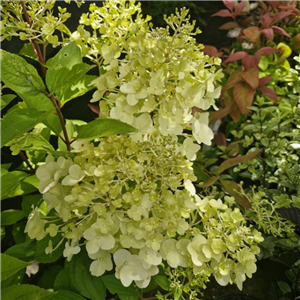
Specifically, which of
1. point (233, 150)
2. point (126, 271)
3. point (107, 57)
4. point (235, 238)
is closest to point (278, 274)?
point (233, 150)

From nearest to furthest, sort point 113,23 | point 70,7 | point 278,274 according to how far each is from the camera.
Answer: point 113,23, point 278,274, point 70,7

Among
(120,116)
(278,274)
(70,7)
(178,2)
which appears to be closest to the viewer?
(120,116)

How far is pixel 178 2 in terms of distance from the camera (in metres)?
2.25

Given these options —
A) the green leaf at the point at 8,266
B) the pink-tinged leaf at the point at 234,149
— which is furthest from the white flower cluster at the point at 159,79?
the pink-tinged leaf at the point at 234,149

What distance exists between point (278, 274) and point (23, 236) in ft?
3.28

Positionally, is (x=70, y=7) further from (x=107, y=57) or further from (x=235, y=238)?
(x=235, y=238)

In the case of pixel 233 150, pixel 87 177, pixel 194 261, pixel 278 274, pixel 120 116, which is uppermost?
pixel 120 116

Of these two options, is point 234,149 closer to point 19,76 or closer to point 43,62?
point 43,62

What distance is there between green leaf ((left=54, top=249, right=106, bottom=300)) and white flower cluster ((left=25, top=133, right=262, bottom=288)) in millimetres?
135

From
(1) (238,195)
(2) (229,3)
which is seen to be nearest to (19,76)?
(1) (238,195)

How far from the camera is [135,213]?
2.37ft

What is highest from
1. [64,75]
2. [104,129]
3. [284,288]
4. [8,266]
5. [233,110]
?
[64,75]

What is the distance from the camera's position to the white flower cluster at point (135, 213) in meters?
0.73

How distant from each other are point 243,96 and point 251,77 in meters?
0.08
